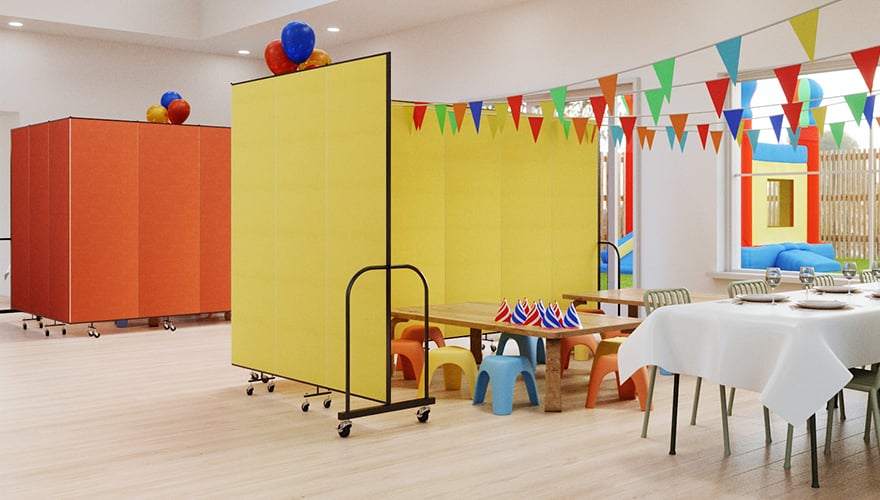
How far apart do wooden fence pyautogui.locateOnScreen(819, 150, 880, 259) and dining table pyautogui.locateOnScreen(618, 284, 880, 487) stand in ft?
11.6

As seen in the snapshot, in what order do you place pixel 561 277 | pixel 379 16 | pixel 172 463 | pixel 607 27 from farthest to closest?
pixel 379 16 < pixel 607 27 < pixel 561 277 < pixel 172 463

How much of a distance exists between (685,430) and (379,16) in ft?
24.3

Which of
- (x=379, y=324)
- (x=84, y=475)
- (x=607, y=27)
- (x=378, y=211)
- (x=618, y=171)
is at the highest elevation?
(x=607, y=27)

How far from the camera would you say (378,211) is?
510 cm

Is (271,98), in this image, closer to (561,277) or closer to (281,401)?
(281,401)

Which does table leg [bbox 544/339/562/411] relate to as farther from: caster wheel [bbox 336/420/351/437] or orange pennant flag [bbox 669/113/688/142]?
orange pennant flag [bbox 669/113/688/142]

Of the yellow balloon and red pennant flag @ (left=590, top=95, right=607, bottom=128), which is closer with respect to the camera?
red pennant flag @ (left=590, top=95, right=607, bottom=128)

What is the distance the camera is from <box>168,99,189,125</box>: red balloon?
9.69m

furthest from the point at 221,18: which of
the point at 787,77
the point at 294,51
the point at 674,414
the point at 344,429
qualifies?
the point at 674,414

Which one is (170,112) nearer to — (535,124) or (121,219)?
(121,219)

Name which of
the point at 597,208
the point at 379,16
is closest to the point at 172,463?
the point at 597,208

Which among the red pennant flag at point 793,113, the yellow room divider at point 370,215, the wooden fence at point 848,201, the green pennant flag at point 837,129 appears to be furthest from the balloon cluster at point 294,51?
the wooden fence at point 848,201

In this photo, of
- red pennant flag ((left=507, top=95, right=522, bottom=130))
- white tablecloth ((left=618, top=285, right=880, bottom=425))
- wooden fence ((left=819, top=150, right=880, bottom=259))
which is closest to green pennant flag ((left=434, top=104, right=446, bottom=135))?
red pennant flag ((left=507, top=95, right=522, bottom=130))

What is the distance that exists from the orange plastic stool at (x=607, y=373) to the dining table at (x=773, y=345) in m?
1.06
